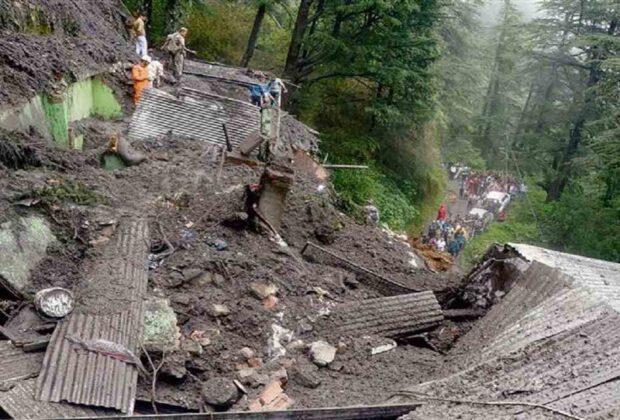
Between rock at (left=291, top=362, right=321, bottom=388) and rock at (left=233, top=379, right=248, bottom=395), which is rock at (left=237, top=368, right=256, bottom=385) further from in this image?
rock at (left=291, top=362, right=321, bottom=388)

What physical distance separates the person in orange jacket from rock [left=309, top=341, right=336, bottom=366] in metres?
9.95

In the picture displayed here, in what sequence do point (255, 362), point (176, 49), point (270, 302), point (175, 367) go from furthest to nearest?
point (176, 49), point (270, 302), point (255, 362), point (175, 367)

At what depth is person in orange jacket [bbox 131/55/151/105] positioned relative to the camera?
1489cm

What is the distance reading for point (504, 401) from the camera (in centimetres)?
504

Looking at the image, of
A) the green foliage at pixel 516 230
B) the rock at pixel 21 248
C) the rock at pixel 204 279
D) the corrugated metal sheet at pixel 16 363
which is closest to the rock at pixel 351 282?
the rock at pixel 204 279

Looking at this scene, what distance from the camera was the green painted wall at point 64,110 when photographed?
1013 centimetres

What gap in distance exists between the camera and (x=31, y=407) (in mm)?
4836

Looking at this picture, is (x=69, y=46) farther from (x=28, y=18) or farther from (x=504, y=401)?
(x=504, y=401)

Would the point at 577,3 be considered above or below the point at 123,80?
above

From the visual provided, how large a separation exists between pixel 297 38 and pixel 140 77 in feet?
31.7

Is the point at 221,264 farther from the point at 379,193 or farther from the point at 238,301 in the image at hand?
the point at 379,193

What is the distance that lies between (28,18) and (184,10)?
31.4ft

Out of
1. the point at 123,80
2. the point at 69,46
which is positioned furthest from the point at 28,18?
the point at 123,80

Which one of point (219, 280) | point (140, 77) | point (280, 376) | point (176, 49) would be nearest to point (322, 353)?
point (280, 376)
